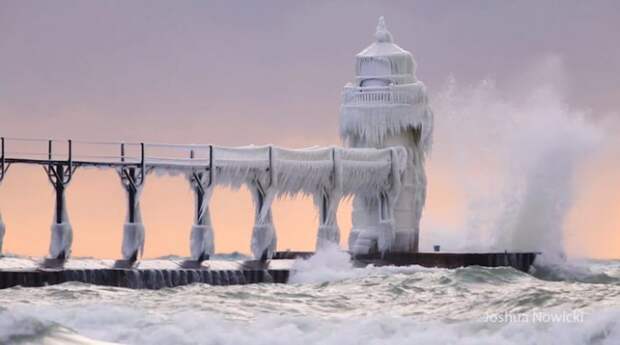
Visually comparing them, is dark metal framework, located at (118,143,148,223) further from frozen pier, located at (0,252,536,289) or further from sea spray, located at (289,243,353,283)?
sea spray, located at (289,243,353,283)

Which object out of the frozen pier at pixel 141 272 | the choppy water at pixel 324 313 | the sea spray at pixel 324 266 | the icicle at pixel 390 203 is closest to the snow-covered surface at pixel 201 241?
the frozen pier at pixel 141 272

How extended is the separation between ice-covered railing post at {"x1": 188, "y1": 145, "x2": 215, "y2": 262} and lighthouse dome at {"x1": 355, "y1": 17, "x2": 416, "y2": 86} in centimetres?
1204

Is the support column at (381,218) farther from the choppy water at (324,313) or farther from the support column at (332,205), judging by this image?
the choppy water at (324,313)

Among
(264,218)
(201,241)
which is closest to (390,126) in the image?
(264,218)

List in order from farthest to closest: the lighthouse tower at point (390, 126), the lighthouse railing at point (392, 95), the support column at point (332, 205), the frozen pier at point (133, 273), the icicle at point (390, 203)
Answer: the lighthouse railing at point (392, 95) < the lighthouse tower at point (390, 126) < the icicle at point (390, 203) < the support column at point (332, 205) < the frozen pier at point (133, 273)

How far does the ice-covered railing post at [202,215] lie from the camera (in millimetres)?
63812

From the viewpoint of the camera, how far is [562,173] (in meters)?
78.9

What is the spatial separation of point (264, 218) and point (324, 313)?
806 inches

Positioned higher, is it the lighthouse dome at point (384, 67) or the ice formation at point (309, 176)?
the lighthouse dome at point (384, 67)

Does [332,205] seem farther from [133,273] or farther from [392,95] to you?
[133,273]

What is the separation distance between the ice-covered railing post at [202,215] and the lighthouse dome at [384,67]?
12.0 m

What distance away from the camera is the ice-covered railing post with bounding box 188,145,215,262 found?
63.8 m

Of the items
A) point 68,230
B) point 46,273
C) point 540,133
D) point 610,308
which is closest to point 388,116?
point 540,133

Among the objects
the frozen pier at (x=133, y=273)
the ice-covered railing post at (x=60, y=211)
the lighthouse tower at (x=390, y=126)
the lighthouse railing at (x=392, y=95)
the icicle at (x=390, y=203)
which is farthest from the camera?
the lighthouse railing at (x=392, y=95)
